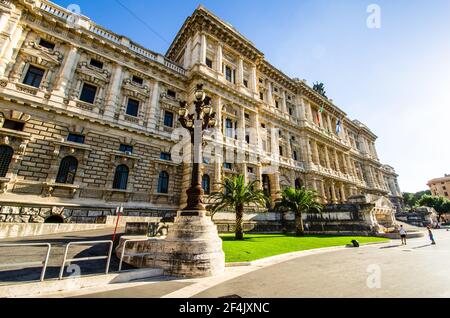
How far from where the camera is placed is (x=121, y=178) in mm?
14664

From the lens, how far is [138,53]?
1767cm

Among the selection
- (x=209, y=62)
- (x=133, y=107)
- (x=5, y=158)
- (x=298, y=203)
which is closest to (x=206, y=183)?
(x=298, y=203)

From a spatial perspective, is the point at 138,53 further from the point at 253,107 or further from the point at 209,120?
the point at 209,120

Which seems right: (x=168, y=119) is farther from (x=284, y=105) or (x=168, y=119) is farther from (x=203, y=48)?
(x=284, y=105)

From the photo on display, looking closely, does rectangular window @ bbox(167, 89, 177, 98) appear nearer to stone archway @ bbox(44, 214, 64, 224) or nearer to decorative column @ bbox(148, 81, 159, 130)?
decorative column @ bbox(148, 81, 159, 130)

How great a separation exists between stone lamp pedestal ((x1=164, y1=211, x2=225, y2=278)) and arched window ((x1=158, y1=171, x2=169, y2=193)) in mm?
10300

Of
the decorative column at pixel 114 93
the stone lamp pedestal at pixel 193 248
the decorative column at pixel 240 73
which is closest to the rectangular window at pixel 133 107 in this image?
the decorative column at pixel 114 93

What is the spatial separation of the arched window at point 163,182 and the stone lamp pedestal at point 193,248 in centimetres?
1030

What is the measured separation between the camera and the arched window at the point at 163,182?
53.3ft

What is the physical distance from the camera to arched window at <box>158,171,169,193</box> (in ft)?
53.3

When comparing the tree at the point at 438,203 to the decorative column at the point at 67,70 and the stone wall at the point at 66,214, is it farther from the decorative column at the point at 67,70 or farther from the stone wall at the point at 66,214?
the decorative column at the point at 67,70

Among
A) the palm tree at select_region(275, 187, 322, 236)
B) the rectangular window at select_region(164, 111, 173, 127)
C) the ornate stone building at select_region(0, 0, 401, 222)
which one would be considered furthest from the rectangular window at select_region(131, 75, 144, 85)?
the palm tree at select_region(275, 187, 322, 236)

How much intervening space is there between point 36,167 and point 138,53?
39.5 ft

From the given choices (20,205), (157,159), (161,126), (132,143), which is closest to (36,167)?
(20,205)
